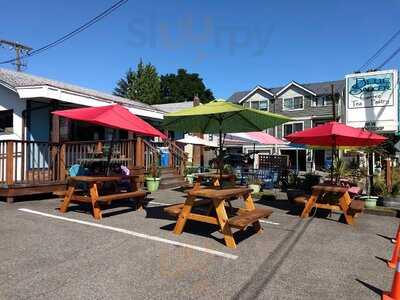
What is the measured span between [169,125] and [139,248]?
3.22m

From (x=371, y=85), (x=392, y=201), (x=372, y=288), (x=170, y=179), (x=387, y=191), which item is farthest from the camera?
(x=371, y=85)

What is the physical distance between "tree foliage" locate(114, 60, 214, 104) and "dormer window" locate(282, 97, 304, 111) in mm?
23075

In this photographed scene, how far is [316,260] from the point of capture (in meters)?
4.93

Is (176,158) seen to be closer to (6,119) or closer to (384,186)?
(6,119)

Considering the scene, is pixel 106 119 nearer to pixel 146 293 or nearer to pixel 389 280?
pixel 146 293

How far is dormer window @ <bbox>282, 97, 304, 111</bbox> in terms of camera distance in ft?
140

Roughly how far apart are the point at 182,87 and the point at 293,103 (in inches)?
1246

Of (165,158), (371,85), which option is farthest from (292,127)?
(165,158)

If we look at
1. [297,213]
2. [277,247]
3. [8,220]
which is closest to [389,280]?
[277,247]

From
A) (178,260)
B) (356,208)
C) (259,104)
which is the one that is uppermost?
(259,104)

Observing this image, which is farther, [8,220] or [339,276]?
[8,220]

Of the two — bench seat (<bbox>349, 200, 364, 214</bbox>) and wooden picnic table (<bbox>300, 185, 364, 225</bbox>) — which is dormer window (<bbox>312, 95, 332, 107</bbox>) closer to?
wooden picnic table (<bbox>300, 185, 364, 225</bbox>)

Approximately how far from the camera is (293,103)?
4325cm

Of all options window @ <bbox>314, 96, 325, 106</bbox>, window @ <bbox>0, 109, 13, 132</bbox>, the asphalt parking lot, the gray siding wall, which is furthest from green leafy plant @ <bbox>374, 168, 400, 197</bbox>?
window @ <bbox>314, 96, 325, 106</bbox>
